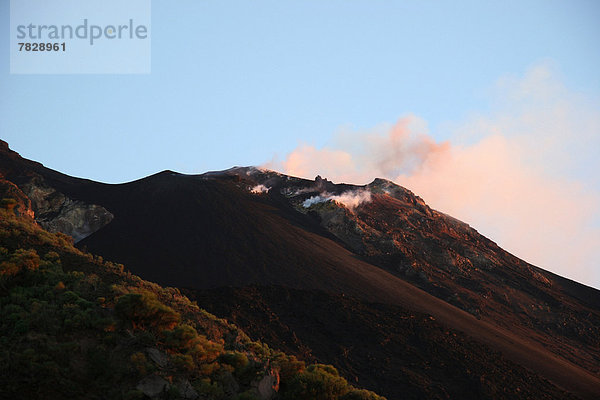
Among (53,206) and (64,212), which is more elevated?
(53,206)

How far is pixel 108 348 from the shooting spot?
2139cm

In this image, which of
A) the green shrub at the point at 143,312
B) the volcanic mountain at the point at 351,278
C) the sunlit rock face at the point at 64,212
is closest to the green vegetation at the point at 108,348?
the green shrub at the point at 143,312

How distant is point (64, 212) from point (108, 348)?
57.4 m

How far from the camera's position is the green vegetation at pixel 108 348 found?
63.2 ft

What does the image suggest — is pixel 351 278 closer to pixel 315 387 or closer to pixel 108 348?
pixel 315 387

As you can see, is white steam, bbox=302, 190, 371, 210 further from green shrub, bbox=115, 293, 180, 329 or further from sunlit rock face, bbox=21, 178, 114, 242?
green shrub, bbox=115, 293, 180, 329

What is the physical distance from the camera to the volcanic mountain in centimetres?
4831

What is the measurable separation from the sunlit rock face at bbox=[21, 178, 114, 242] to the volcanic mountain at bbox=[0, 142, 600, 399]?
0.25 metres

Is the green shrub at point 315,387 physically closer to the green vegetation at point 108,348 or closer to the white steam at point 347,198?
the green vegetation at point 108,348

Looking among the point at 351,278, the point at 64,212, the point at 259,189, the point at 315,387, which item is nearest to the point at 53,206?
the point at 64,212

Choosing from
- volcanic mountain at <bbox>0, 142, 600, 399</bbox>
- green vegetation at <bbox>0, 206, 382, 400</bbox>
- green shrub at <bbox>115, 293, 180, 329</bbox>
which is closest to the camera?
green vegetation at <bbox>0, 206, 382, 400</bbox>

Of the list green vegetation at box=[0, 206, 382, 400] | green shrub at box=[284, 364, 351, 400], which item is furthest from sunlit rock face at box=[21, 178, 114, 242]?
green shrub at box=[284, 364, 351, 400]

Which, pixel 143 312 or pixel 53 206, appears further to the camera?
pixel 53 206

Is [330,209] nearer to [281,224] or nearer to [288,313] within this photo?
[281,224]
